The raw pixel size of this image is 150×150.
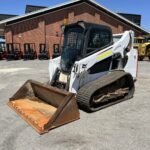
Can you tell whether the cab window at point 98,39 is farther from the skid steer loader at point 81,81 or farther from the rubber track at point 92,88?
the rubber track at point 92,88

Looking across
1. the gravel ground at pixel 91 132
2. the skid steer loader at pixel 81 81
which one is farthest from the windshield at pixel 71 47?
the gravel ground at pixel 91 132

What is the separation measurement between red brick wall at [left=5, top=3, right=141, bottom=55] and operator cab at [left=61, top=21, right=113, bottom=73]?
58.6ft

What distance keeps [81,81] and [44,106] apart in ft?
3.81

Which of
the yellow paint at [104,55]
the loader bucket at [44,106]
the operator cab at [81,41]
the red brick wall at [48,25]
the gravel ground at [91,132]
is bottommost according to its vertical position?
the gravel ground at [91,132]

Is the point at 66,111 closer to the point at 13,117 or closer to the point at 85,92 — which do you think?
the point at 85,92

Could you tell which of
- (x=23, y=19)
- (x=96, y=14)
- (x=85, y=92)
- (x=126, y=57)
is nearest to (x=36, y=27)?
(x=23, y=19)

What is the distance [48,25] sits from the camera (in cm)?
2461

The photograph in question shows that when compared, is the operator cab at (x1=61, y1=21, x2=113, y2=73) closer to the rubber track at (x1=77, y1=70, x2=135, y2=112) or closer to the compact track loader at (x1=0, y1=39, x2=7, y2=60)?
the rubber track at (x1=77, y1=70, x2=135, y2=112)

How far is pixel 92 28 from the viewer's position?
254 inches

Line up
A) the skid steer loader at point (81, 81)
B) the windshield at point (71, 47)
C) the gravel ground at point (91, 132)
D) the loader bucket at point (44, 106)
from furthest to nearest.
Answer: the windshield at point (71, 47) < the skid steer loader at point (81, 81) < the loader bucket at point (44, 106) < the gravel ground at point (91, 132)

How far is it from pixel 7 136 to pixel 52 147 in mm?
1002

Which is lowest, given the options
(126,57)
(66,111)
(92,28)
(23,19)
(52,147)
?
(52,147)

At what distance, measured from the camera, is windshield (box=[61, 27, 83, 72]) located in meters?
6.45

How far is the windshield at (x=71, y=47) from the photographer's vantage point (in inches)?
254
